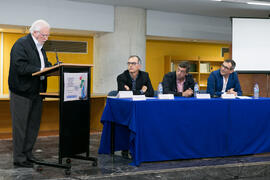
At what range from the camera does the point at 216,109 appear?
439 centimetres

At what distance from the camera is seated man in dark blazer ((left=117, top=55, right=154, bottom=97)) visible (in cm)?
463

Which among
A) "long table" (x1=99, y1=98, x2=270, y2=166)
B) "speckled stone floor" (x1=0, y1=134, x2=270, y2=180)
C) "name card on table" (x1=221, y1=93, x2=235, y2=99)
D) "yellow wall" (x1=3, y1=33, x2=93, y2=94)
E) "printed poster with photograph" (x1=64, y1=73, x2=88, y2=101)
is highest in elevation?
"yellow wall" (x1=3, y1=33, x2=93, y2=94)

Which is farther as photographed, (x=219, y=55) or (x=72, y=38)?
(x=219, y=55)

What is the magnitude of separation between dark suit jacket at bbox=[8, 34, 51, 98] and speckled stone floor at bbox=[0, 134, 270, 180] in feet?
2.73

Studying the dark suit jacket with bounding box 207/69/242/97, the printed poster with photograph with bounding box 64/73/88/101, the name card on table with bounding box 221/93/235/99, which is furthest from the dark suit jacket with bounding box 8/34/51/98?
the dark suit jacket with bounding box 207/69/242/97

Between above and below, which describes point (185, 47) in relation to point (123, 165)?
above

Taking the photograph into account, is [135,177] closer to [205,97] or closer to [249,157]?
[205,97]

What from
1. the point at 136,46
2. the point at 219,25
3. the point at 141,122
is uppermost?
the point at 219,25

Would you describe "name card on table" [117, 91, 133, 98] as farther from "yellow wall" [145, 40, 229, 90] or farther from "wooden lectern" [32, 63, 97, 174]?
"yellow wall" [145, 40, 229, 90]

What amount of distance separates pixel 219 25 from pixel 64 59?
3.87 m

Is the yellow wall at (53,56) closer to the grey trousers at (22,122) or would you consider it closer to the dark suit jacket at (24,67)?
the grey trousers at (22,122)

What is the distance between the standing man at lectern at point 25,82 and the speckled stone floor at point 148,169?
0.98 ft

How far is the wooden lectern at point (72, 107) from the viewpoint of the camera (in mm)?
3537

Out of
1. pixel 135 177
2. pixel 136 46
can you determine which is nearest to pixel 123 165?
pixel 135 177
